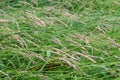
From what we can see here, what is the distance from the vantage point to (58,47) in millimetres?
2154

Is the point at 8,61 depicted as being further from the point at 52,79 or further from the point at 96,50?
the point at 96,50

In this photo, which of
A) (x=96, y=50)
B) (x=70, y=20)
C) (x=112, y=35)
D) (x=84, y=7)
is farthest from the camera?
(x=84, y=7)

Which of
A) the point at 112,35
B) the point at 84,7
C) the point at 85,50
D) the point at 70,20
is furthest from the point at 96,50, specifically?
the point at 84,7

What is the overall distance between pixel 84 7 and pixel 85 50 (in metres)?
1.10

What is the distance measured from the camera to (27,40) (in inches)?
83.0

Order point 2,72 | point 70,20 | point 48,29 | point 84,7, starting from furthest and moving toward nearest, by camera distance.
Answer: point 84,7, point 70,20, point 48,29, point 2,72

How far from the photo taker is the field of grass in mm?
1925

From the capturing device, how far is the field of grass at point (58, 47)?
192 cm

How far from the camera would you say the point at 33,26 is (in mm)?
2307

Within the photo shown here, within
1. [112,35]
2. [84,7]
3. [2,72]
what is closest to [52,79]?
[2,72]

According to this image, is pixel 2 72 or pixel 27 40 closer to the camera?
pixel 2 72

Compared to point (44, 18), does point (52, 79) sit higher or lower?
lower

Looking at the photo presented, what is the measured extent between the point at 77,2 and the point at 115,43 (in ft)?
3.78

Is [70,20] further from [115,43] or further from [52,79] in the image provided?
[52,79]
